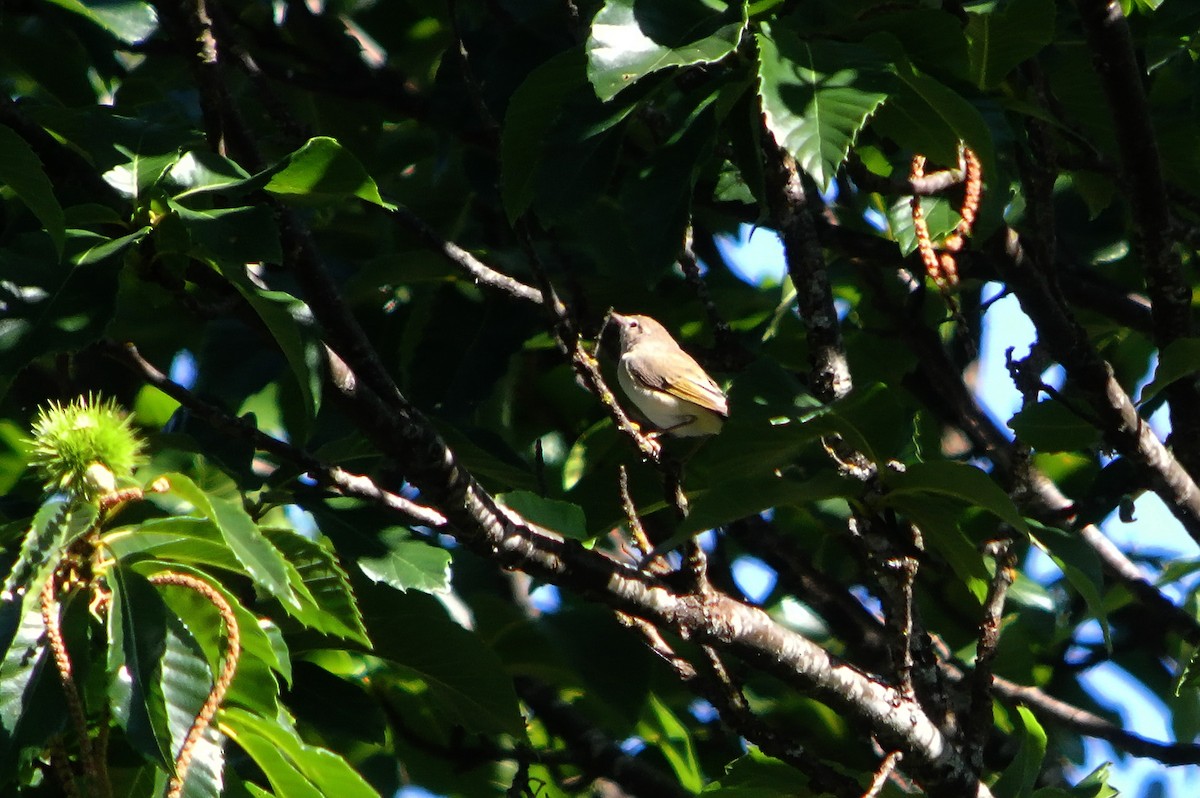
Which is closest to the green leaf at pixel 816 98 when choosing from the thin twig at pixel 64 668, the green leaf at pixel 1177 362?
the green leaf at pixel 1177 362

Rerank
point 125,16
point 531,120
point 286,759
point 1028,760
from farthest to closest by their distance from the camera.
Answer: point 125,16
point 1028,760
point 531,120
point 286,759

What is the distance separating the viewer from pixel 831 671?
2.90 metres

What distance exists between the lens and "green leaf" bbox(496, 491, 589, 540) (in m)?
2.73

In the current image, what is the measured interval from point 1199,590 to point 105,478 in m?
4.05

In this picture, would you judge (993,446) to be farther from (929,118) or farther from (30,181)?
(30,181)

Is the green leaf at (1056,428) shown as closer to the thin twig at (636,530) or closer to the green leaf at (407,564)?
the thin twig at (636,530)

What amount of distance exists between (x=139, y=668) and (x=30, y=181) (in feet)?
3.09

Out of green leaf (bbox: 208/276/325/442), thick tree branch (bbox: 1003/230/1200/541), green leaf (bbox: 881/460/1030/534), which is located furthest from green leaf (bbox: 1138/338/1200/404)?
green leaf (bbox: 208/276/325/442)

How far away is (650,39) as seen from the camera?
8.36 ft

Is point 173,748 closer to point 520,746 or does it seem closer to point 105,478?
point 105,478

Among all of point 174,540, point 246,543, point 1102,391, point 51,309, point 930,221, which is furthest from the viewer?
point 930,221

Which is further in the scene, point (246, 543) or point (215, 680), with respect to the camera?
point (215, 680)

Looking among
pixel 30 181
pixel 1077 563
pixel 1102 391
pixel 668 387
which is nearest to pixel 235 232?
pixel 30 181

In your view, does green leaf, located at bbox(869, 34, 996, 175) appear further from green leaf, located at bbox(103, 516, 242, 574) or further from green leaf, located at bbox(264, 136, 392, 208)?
green leaf, located at bbox(103, 516, 242, 574)
